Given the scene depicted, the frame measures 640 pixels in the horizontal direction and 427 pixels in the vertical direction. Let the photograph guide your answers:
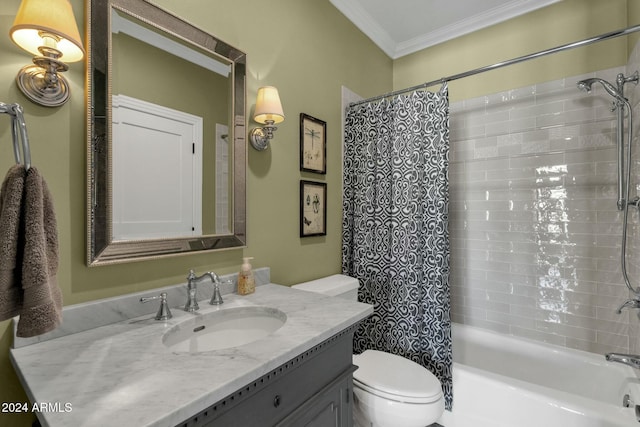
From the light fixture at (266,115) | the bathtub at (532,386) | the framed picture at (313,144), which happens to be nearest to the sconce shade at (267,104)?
the light fixture at (266,115)

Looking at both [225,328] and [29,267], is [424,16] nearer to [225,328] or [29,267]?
[225,328]

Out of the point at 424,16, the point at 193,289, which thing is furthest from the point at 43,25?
the point at 424,16

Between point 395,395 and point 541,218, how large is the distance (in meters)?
1.58

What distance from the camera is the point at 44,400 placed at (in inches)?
23.6

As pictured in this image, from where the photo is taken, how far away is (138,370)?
73cm

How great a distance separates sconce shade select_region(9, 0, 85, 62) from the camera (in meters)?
0.81

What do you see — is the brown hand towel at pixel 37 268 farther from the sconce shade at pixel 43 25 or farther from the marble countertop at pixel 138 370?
the sconce shade at pixel 43 25

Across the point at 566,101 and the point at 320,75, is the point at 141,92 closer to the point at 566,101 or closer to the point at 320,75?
the point at 320,75

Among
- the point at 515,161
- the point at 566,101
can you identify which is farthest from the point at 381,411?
the point at 566,101

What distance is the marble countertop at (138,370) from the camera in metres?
0.58

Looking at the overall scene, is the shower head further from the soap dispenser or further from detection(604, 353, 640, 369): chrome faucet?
the soap dispenser

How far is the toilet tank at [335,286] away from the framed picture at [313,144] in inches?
27.7

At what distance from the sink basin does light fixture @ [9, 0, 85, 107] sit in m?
0.84

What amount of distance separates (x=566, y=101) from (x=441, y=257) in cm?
137
